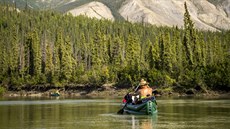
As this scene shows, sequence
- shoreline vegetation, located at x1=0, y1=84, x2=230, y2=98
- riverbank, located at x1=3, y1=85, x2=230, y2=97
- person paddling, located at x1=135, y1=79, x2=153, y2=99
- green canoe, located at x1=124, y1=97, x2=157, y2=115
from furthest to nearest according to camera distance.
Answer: riverbank, located at x1=3, y1=85, x2=230, y2=97 → shoreline vegetation, located at x1=0, y1=84, x2=230, y2=98 → person paddling, located at x1=135, y1=79, x2=153, y2=99 → green canoe, located at x1=124, y1=97, x2=157, y2=115

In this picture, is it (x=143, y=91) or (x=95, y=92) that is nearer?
(x=143, y=91)

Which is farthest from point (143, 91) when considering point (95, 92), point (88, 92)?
point (88, 92)

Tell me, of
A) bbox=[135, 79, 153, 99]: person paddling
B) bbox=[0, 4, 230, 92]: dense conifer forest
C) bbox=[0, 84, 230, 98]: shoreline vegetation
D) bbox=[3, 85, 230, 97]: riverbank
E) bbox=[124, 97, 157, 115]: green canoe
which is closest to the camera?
bbox=[124, 97, 157, 115]: green canoe

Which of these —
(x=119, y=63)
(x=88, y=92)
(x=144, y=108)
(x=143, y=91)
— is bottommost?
(x=88, y=92)

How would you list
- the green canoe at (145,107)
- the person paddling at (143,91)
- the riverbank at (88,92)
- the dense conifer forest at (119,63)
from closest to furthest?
the green canoe at (145,107) < the person paddling at (143,91) < the riverbank at (88,92) < the dense conifer forest at (119,63)

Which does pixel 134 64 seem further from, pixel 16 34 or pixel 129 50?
pixel 16 34

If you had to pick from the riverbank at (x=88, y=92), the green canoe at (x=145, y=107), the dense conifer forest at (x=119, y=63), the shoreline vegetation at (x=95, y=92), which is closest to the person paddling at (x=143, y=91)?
the green canoe at (x=145, y=107)

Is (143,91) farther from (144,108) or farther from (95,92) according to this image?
(95,92)

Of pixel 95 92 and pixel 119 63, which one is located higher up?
pixel 119 63

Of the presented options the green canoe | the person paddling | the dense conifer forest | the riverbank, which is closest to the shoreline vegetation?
the riverbank

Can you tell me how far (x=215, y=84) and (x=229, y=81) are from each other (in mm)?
5175

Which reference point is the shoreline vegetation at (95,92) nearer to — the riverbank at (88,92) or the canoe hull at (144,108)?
the riverbank at (88,92)

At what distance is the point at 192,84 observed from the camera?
113m

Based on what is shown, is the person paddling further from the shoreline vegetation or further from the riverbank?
the riverbank
